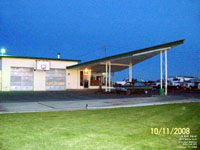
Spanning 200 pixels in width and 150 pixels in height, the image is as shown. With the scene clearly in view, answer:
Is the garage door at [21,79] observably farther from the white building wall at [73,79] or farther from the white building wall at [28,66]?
the white building wall at [73,79]

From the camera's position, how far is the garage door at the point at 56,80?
30.2 metres

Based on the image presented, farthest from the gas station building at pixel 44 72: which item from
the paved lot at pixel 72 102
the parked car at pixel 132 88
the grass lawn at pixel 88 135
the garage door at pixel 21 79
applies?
the grass lawn at pixel 88 135

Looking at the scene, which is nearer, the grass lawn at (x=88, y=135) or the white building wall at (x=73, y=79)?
the grass lawn at (x=88, y=135)

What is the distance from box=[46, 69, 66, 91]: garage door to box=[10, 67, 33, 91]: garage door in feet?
7.68

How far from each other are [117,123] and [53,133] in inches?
88.0

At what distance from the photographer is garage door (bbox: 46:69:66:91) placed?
30156 mm

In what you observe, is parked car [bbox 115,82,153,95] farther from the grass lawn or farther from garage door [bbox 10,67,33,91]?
the grass lawn

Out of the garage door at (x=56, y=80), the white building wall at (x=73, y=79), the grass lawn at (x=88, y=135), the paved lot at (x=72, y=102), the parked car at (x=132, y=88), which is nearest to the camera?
the grass lawn at (x=88, y=135)

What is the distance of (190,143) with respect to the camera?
4.91m

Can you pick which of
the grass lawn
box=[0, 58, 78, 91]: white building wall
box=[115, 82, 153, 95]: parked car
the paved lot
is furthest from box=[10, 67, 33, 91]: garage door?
the grass lawn

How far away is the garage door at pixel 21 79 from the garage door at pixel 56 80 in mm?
2342

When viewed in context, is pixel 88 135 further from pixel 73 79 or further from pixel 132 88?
pixel 73 79

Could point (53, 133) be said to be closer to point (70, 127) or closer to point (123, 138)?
point (70, 127)

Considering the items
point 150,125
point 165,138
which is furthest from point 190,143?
point 150,125
